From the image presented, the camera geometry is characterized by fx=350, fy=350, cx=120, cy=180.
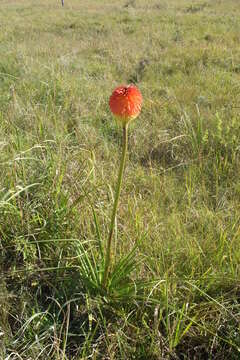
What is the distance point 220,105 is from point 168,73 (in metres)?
1.66

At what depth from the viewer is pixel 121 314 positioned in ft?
4.56

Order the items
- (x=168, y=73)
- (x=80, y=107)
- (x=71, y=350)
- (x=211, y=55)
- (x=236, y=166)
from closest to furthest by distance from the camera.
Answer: (x=71, y=350), (x=236, y=166), (x=80, y=107), (x=168, y=73), (x=211, y=55)

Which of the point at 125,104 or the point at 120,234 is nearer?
the point at 125,104

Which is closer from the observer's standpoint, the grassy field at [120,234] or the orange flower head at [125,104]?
the orange flower head at [125,104]

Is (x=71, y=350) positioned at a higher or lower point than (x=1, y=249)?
lower

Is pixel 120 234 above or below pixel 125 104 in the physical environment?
below

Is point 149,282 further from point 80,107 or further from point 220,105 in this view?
point 220,105

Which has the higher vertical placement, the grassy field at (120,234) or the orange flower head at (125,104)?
the orange flower head at (125,104)

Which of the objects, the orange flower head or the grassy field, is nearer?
the orange flower head

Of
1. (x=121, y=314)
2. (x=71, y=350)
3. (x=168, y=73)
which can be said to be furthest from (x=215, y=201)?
(x=168, y=73)

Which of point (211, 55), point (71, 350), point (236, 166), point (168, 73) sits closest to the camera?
point (71, 350)

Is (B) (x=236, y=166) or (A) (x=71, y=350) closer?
(A) (x=71, y=350)

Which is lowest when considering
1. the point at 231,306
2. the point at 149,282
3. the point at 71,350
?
the point at 71,350

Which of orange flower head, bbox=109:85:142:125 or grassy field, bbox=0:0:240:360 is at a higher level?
orange flower head, bbox=109:85:142:125
